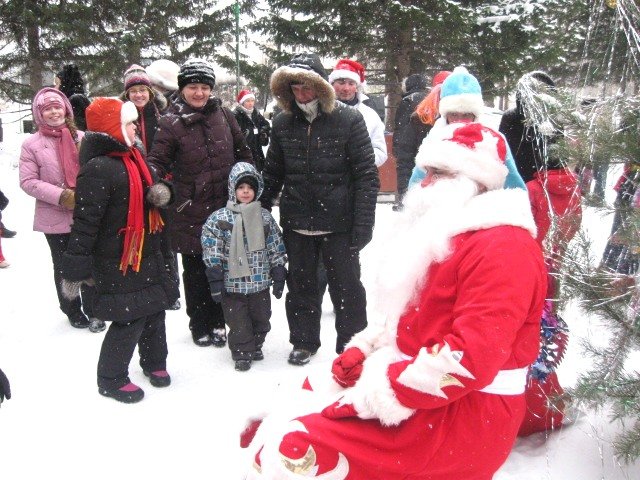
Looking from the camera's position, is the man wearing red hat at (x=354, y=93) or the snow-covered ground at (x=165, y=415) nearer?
the snow-covered ground at (x=165, y=415)

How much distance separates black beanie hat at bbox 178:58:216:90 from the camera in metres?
4.11

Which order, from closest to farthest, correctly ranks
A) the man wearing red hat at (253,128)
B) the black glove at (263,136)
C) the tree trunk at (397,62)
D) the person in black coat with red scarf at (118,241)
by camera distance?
1. the person in black coat with red scarf at (118,241)
2. the man wearing red hat at (253,128)
3. the black glove at (263,136)
4. the tree trunk at (397,62)

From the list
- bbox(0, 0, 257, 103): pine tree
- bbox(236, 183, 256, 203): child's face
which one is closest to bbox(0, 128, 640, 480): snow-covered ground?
bbox(236, 183, 256, 203): child's face

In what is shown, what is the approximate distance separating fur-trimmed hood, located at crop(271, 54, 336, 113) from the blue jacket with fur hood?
537 mm

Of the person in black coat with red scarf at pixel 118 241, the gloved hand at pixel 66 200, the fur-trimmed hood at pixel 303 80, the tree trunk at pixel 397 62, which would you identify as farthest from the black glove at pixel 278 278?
the tree trunk at pixel 397 62

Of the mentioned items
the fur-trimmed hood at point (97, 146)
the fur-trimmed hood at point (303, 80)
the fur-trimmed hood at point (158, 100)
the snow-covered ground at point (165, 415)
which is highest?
the fur-trimmed hood at point (303, 80)

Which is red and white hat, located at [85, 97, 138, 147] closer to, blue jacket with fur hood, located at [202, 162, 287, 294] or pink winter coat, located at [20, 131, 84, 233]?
blue jacket with fur hood, located at [202, 162, 287, 294]

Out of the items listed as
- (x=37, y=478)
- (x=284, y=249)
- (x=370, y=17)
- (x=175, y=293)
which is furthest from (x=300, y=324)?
(x=370, y=17)

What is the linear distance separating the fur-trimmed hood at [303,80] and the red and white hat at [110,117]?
0.97 m

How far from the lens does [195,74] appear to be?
4102mm

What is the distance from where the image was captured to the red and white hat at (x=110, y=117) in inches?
132

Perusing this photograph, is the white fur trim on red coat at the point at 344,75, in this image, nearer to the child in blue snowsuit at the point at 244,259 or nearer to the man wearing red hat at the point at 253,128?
the man wearing red hat at the point at 253,128

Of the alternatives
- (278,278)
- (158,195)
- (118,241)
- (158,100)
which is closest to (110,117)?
(158,195)

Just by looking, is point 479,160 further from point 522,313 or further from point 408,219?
point 522,313
